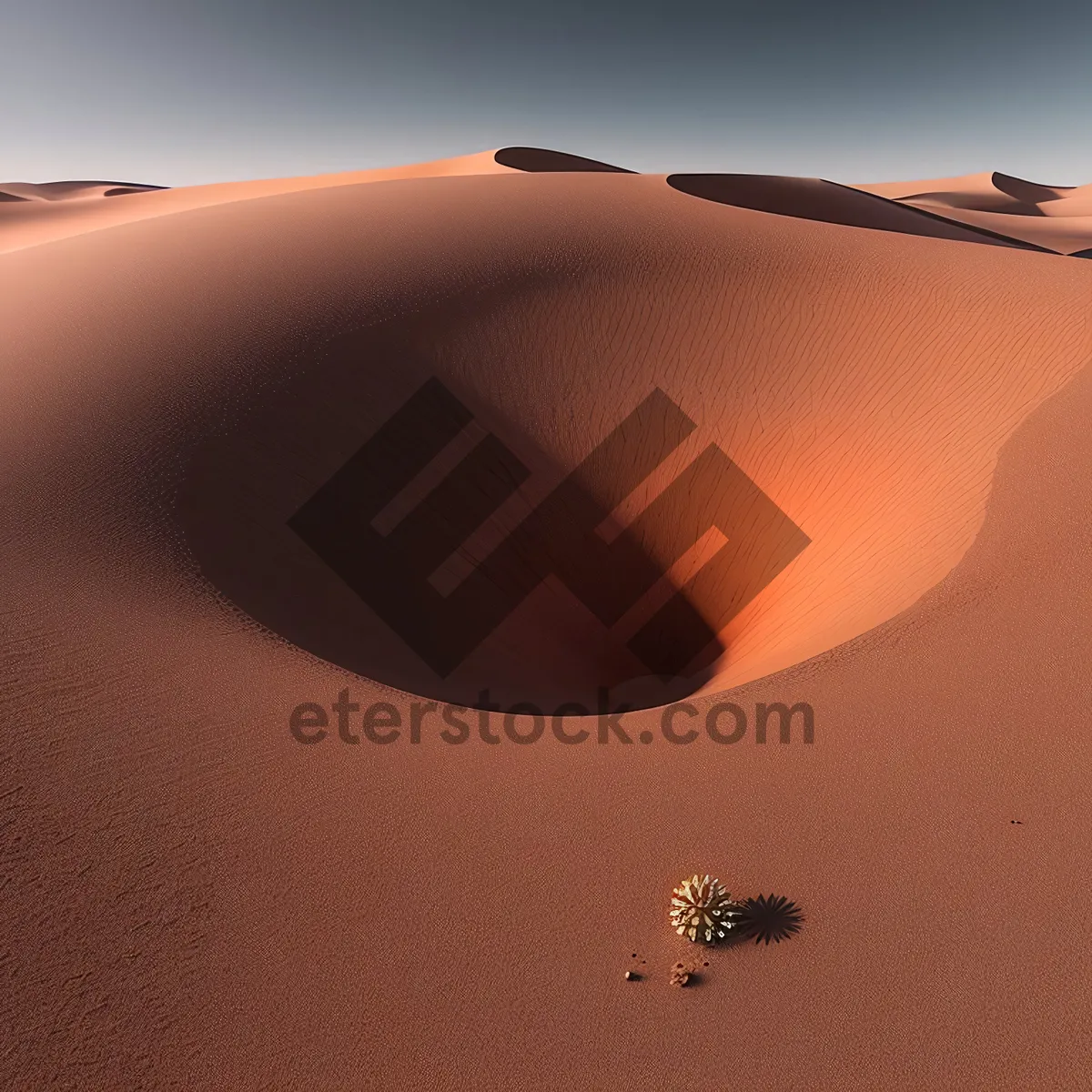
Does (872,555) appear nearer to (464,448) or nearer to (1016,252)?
(464,448)

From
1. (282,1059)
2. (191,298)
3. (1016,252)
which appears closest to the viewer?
(282,1059)

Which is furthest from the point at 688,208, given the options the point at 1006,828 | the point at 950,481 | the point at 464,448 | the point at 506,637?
the point at 1006,828

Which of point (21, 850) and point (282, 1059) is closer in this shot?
point (282, 1059)

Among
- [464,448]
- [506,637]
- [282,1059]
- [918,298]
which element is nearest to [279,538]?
[506,637]

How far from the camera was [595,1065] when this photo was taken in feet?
9.50

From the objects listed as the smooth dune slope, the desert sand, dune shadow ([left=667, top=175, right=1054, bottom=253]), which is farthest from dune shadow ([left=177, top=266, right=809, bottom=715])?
the smooth dune slope

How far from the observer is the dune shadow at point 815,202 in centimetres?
2391

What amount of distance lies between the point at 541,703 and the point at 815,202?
2894cm

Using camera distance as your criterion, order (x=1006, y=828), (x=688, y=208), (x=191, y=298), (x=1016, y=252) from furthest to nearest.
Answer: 1. (x=688, y=208)
2. (x=1016, y=252)
3. (x=191, y=298)
4. (x=1006, y=828)

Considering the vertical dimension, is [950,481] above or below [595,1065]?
above

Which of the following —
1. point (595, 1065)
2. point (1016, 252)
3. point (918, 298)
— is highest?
point (1016, 252)

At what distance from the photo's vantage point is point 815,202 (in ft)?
93.5

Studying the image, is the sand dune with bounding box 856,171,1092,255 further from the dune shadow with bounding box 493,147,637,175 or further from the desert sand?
the desert sand

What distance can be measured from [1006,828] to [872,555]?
11.1 feet
